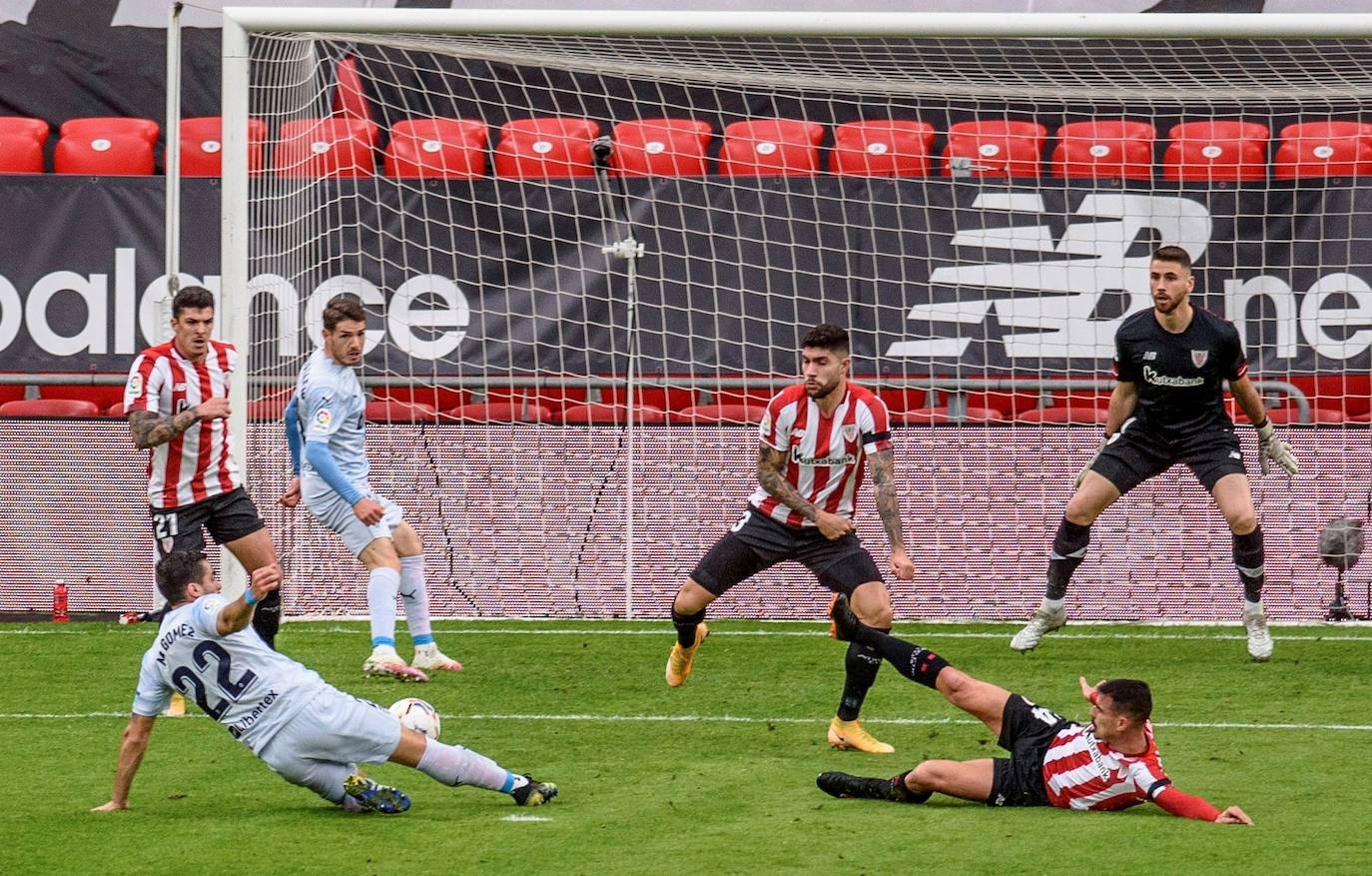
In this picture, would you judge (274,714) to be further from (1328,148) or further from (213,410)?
(1328,148)

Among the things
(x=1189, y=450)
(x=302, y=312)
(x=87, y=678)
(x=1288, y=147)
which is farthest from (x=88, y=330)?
(x=1288, y=147)

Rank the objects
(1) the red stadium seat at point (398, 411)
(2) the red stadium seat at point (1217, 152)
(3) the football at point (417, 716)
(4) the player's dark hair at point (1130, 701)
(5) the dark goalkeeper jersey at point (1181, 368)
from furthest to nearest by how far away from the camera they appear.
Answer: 1. (2) the red stadium seat at point (1217, 152)
2. (1) the red stadium seat at point (398, 411)
3. (5) the dark goalkeeper jersey at point (1181, 368)
4. (3) the football at point (417, 716)
5. (4) the player's dark hair at point (1130, 701)

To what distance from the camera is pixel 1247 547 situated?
9344 mm

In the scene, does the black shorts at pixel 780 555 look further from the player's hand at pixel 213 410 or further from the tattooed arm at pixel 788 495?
the player's hand at pixel 213 410

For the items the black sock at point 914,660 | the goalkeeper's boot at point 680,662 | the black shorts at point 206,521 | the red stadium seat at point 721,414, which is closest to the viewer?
the black sock at point 914,660

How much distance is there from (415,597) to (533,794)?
3334 millimetres

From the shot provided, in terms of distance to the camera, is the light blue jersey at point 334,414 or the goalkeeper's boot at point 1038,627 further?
the goalkeeper's boot at point 1038,627

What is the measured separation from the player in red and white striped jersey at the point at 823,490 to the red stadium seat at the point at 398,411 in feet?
14.5

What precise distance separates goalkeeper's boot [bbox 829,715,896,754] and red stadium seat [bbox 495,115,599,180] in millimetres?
6080

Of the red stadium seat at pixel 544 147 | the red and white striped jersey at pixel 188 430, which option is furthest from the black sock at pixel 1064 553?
the red stadium seat at pixel 544 147

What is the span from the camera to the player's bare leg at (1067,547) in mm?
9484

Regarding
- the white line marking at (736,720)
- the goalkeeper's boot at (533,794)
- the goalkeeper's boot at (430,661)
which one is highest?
the goalkeeper's boot at (430,661)

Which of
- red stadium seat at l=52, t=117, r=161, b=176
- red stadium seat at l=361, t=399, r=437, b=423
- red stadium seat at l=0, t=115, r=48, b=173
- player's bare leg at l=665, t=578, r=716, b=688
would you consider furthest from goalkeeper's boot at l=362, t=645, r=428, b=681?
red stadium seat at l=0, t=115, r=48, b=173

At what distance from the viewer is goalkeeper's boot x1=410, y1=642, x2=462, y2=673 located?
9469 millimetres
